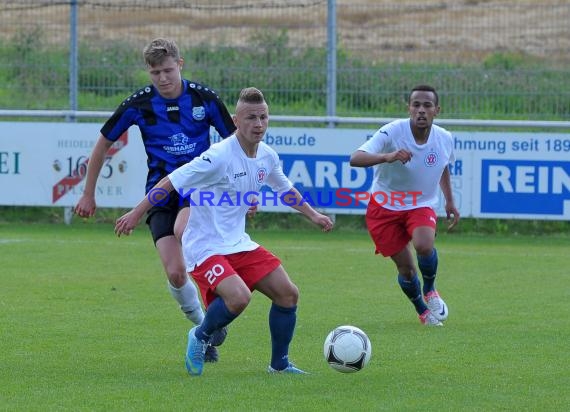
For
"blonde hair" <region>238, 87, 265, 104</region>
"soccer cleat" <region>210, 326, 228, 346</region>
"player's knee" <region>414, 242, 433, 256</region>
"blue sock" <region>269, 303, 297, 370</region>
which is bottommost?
"soccer cleat" <region>210, 326, 228, 346</region>

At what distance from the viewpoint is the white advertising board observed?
15.5 meters

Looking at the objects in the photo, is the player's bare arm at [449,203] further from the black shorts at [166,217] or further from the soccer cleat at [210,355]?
the soccer cleat at [210,355]

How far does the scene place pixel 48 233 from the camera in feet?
51.4

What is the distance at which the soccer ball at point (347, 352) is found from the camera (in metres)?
7.01

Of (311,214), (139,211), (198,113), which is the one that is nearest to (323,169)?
(198,113)

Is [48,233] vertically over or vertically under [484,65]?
under

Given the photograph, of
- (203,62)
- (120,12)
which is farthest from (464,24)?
(120,12)

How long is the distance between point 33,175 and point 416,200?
308 inches

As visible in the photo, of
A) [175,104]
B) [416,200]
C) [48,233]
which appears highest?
[175,104]

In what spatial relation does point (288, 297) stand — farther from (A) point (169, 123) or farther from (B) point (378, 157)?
(B) point (378, 157)

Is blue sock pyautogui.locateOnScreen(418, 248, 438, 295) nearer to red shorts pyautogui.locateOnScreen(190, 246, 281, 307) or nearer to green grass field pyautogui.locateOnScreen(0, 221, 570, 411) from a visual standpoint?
green grass field pyautogui.locateOnScreen(0, 221, 570, 411)

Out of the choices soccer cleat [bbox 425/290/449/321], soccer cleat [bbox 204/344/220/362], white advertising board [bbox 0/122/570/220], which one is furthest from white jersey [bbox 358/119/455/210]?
white advertising board [bbox 0/122/570/220]

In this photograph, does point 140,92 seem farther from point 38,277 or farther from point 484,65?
point 484,65

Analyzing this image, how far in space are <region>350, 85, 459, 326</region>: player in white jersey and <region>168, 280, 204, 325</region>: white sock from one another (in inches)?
78.6
